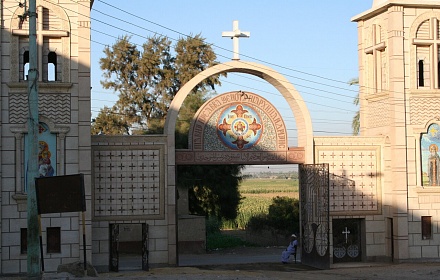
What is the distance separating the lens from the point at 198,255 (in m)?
35.0

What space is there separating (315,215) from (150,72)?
25.4m

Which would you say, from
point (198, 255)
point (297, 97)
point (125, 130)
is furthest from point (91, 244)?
point (125, 130)

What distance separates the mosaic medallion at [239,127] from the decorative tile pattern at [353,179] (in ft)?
7.85

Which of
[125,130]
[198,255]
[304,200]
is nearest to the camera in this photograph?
[304,200]

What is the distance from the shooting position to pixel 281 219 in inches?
1567

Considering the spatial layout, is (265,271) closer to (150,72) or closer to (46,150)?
(46,150)

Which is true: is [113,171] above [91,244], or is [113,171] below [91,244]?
above

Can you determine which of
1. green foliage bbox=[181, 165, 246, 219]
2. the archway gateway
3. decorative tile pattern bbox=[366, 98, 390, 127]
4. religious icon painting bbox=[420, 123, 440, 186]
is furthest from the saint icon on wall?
green foliage bbox=[181, 165, 246, 219]

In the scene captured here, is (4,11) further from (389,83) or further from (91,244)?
(389,83)

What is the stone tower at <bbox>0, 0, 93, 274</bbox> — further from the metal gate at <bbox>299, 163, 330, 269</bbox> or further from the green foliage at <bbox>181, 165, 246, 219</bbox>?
the green foliage at <bbox>181, 165, 246, 219</bbox>

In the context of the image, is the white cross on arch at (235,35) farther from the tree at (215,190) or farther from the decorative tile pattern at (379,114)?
the tree at (215,190)

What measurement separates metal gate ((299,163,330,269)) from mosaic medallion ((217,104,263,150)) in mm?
2067

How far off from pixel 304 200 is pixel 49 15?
10.3 metres

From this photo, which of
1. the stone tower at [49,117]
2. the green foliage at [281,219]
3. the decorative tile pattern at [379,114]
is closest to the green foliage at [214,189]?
the green foliage at [281,219]
